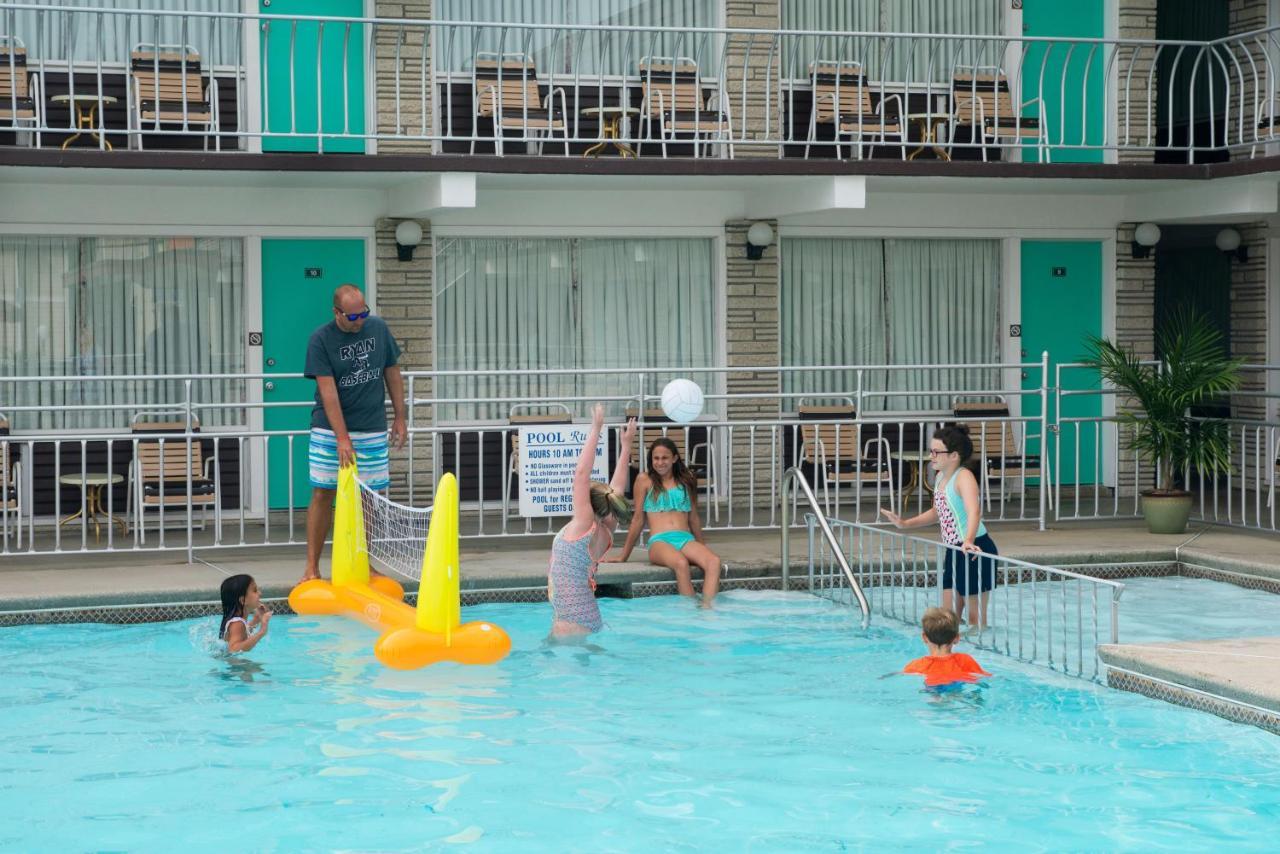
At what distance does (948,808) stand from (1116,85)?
1205cm

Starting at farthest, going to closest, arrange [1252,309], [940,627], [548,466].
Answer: [1252,309] → [548,466] → [940,627]

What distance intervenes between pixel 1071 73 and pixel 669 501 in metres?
8.01

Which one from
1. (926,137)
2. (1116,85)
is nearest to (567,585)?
(926,137)

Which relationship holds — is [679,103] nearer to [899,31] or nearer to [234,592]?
[899,31]

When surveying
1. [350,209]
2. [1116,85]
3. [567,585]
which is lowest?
[567,585]

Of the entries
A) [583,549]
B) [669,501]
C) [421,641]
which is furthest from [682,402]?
[421,641]

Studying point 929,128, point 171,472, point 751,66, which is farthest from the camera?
point 751,66

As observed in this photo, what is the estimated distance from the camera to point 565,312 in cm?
1677

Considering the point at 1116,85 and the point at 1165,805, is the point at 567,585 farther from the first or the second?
the point at 1116,85

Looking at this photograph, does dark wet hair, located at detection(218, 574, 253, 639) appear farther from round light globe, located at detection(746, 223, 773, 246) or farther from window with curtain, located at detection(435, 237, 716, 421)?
round light globe, located at detection(746, 223, 773, 246)

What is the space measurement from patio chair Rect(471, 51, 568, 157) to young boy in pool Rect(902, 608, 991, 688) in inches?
299

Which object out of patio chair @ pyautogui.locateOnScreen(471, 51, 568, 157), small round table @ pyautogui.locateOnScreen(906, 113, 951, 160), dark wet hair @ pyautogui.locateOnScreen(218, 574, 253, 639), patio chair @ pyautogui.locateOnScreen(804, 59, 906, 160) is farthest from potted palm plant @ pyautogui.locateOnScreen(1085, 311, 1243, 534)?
dark wet hair @ pyautogui.locateOnScreen(218, 574, 253, 639)

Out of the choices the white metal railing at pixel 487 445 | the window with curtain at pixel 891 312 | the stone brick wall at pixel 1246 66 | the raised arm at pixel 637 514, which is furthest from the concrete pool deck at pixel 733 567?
the stone brick wall at pixel 1246 66

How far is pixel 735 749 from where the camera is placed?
859 cm
